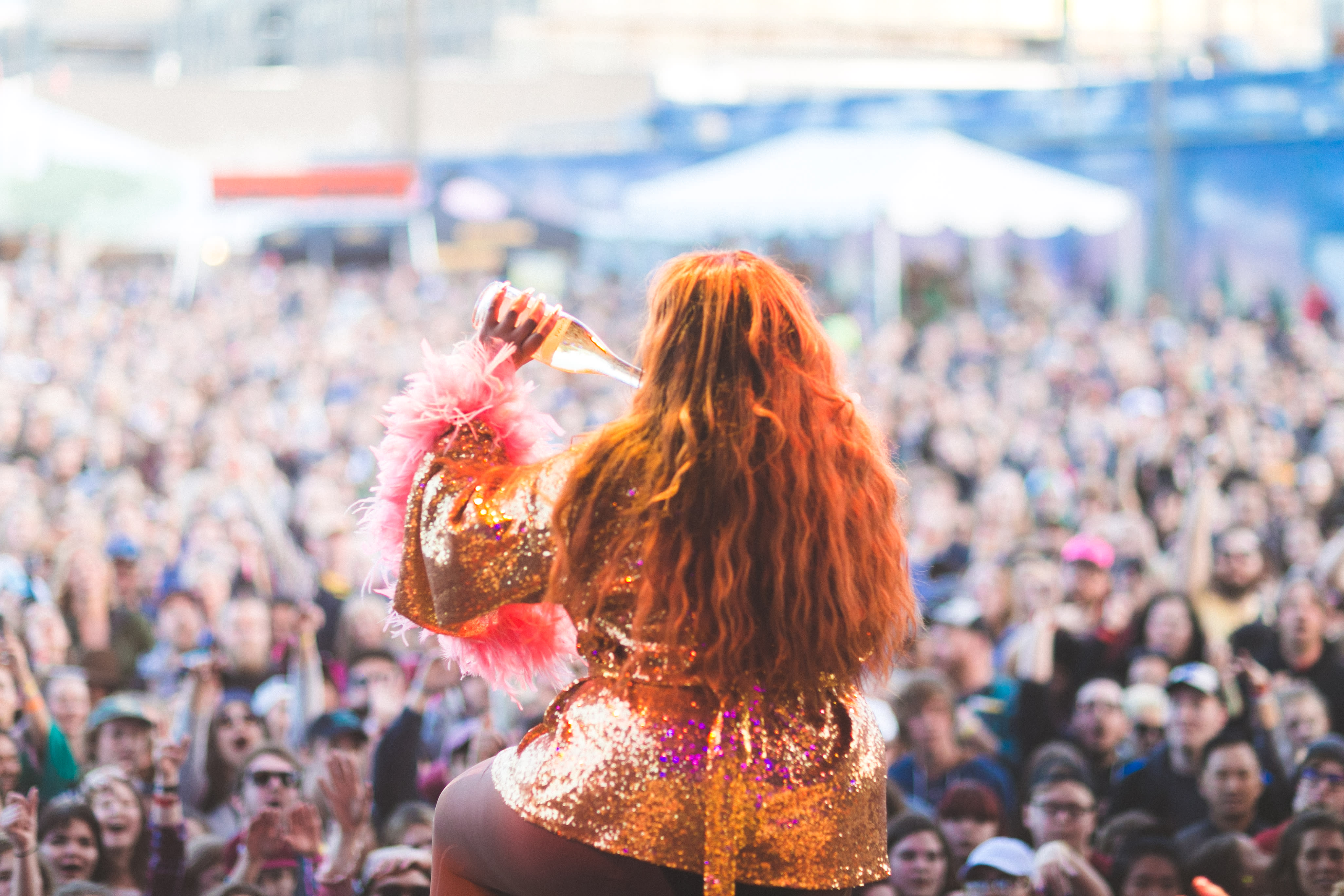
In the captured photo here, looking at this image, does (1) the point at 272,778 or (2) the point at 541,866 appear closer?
(2) the point at 541,866

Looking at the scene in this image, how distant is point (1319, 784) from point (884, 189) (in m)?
7.31

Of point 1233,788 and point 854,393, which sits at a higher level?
point 854,393

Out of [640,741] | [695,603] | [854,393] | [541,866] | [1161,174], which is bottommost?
[541,866]

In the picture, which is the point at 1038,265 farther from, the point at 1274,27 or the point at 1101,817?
the point at 1274,27

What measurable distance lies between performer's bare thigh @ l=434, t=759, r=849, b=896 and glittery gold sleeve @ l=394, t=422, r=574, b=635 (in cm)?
23

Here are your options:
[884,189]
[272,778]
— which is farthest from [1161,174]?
[272,778]

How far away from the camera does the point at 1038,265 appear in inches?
645

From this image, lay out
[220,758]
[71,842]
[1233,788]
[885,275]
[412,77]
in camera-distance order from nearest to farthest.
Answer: [71,842] < [1233,788] < [220,758] < [885,275] < [412,77]

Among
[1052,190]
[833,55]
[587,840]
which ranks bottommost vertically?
[587,840]

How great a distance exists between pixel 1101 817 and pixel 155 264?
2878cm

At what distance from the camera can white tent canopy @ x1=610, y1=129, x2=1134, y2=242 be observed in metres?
10.2

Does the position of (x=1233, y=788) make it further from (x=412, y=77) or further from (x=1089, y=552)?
(x=412, y=77)

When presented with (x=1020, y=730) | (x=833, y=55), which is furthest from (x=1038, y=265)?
(x=833, y=55)

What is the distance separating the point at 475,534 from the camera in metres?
1.60
